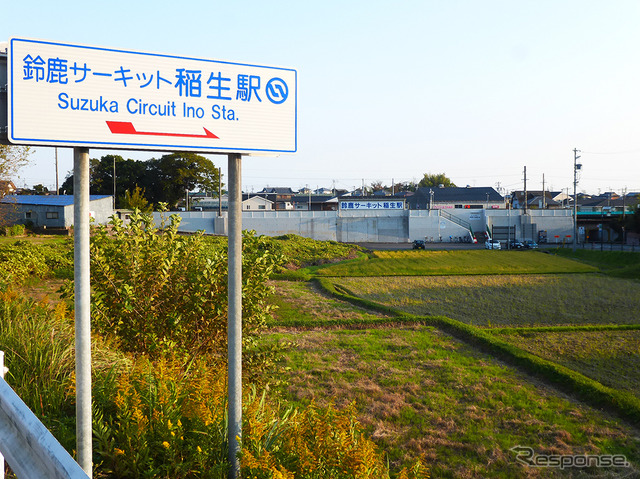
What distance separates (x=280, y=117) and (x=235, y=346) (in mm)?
1868

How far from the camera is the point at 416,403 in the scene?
32.3 ft

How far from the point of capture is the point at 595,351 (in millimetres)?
14414

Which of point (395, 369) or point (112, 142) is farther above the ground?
point (112, 142)

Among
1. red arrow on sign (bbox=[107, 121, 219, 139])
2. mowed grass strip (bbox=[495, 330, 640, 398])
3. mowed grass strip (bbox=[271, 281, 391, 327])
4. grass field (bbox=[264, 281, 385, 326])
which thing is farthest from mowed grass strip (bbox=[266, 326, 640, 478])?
red arrow on sign (bbox=[107, 121, 219, 139])

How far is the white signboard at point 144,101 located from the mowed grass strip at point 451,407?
4.97m

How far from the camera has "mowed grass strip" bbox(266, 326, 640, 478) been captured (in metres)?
7.91

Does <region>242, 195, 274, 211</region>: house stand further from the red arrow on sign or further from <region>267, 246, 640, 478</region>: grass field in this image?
the red arrow on sign

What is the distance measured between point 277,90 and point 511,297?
21912 mm

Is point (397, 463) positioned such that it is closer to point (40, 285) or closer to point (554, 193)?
point (40, 285)

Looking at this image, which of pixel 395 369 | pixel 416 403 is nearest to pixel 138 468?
pixel 416 403

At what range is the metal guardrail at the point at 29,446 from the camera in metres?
1.93

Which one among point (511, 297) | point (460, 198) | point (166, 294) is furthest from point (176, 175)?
point (166, 294)

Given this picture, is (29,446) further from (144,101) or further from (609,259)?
(609,259)

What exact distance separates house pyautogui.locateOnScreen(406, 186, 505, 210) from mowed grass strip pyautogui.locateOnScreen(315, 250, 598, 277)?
118 ft
